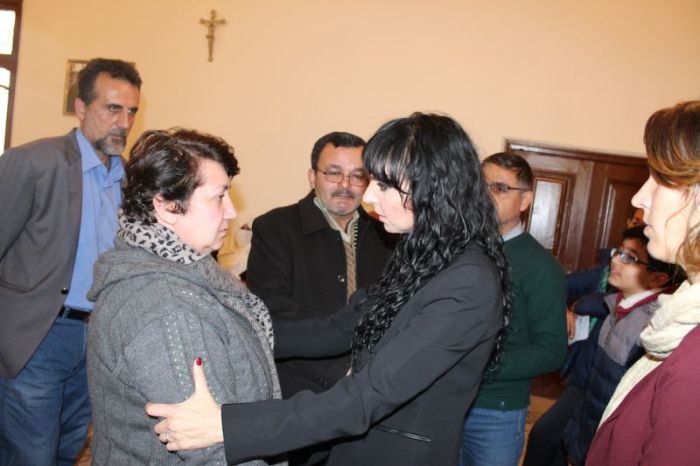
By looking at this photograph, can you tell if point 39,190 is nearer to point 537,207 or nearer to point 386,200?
point 386,200

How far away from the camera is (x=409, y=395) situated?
1.25 metres

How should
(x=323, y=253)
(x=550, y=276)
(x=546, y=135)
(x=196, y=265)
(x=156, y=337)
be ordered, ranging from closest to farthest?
1. (x=156, y=337)
2. (x=196, y=265)
3. (x=550, y=276)
4. (x=323, y=253)
5. (x=546, y=135)

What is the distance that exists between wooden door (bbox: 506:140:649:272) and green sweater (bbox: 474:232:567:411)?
2821mm

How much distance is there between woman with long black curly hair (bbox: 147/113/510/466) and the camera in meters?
1.21

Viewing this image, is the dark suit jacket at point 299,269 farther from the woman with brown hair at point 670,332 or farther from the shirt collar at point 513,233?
the woman with brown hair at point 670,332

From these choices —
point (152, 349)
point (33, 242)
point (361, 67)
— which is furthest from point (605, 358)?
point (361, 67)

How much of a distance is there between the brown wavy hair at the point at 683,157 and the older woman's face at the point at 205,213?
963 mm

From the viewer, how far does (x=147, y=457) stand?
49.4 inches

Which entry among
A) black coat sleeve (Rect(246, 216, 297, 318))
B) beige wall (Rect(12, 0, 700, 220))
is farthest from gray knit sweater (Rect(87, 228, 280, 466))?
beige wall (Rect(12, 0, 700, 220))

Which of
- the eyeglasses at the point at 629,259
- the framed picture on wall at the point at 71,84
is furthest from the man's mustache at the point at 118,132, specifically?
the framed picture on wall at the point at 71,84

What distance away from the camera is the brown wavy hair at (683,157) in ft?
3.50

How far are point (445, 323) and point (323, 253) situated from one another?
1.17m

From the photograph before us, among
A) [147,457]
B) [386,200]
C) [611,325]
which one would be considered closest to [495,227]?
[386,200]

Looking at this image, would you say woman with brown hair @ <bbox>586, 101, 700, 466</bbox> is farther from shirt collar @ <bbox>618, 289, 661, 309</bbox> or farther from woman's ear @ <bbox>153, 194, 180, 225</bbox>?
shirt collar @ <bbox>618, 289, 661, 309</bbox>
